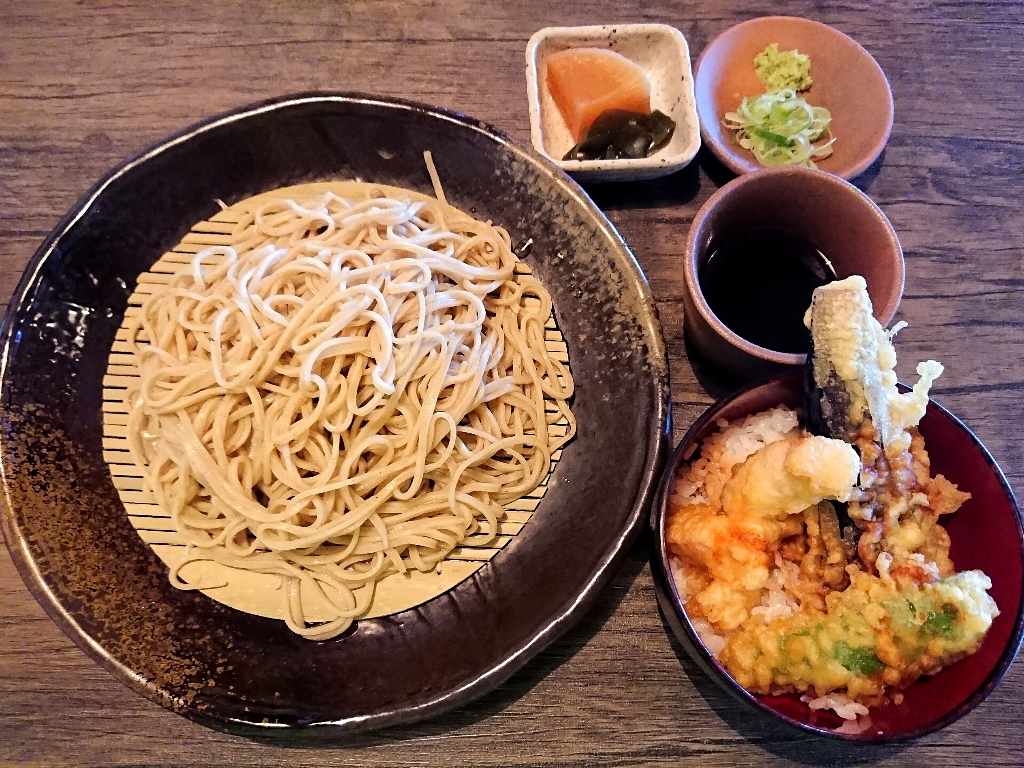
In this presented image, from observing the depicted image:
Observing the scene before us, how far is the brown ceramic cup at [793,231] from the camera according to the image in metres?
1.80

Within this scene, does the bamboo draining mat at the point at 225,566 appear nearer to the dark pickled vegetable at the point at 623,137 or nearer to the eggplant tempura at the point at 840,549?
the eggplant tempura at the point at 840,549

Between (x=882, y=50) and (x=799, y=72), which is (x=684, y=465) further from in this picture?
(x=882, y=50)

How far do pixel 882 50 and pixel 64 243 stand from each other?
314 centimetres

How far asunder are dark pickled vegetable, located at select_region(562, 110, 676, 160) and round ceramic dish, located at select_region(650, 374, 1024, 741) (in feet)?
3.51

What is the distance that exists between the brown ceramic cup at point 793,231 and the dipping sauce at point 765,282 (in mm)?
39

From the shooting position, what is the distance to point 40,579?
1.64m

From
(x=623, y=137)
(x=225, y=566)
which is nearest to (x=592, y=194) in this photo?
(x=623, y=137)

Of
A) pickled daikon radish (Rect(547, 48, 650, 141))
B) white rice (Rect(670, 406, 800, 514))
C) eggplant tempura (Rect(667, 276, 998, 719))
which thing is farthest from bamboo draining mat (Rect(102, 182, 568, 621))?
pickled daikon radish (Rect(547, 48, 650, 141))

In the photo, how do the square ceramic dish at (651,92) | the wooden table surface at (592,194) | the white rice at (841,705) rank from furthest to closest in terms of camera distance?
the square ceramic dish at (651,92) → the wooden table surface at (592,194) → the white rice at (841,705)

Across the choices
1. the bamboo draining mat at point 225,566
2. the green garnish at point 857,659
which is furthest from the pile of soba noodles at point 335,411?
the green garnish at point 857,659

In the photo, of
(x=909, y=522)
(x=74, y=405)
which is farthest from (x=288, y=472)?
(x=909, y=522)

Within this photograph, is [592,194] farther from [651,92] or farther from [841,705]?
[841,705]

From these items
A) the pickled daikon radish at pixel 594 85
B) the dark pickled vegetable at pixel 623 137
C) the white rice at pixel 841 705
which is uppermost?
the pickled daikon radish at pixel 594 85

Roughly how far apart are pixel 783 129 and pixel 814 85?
35 centimetres
